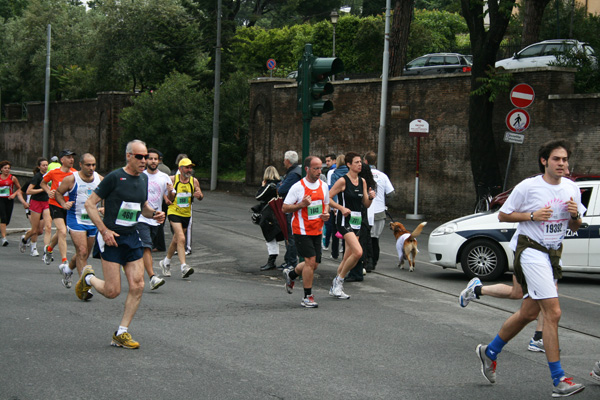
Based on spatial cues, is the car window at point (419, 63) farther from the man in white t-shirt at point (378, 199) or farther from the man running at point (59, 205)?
the man running at point (59, 205)

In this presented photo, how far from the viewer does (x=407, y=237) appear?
1353 centimetres

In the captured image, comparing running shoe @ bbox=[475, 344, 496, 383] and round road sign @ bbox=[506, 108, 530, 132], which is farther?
round road sign @ bbox=[506, 108, 530, 132]

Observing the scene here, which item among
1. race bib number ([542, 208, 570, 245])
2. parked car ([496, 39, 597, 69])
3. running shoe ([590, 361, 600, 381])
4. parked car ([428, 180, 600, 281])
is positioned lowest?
running shoe ([590, 361, 600, 381])

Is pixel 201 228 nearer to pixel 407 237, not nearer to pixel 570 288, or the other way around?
pixel 407 237

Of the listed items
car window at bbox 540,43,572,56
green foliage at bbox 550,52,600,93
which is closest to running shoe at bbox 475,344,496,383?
green foliage at bbox 550,52,600,93

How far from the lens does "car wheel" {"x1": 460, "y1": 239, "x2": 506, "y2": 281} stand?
40.3 feet

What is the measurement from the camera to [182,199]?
42.1 ft

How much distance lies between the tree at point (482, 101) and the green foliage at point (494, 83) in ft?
0.28

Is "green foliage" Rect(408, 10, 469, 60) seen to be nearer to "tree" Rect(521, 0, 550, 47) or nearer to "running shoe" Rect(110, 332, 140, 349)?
"tree" Rect(521, 0, 550, 47)

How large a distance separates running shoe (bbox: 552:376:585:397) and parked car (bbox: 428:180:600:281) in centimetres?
635

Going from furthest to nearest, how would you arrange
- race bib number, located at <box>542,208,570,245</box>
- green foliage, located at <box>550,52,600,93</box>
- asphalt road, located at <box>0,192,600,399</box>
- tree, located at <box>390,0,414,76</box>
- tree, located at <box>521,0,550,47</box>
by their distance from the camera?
tree, located at <box>390,0,414,76</box>
tree, located at <box>521,0,550,47</box>
green foliage, located at <box>550,52,600,93</box>
race bib number, located at <box>542,208,570,245</box>
asphalt road, located at <box>0,192,600,399</box>

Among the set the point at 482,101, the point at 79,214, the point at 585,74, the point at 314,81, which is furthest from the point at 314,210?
the point at 585,74

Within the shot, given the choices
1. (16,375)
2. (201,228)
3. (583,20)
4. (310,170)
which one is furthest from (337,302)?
(583,20)

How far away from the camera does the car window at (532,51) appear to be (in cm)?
2725
